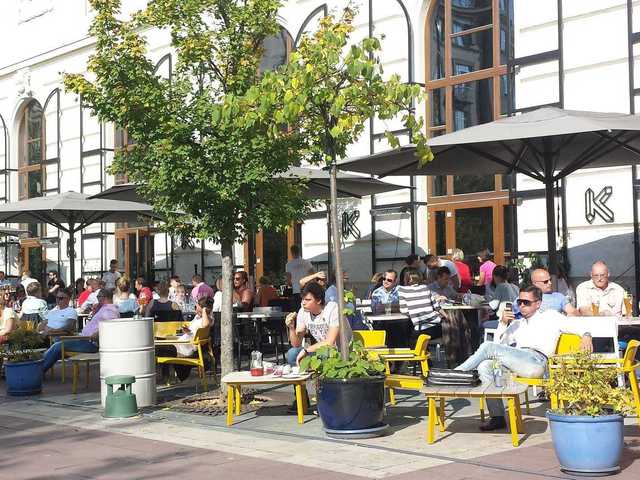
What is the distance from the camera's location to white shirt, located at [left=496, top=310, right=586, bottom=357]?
9109mm

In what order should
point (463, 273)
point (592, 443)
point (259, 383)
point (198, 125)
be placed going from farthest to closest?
point (463, 273) < point (198, 125) < point (259, 383) < point (592, 443)

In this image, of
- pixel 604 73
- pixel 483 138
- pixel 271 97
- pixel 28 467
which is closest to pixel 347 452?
pixel 28 467

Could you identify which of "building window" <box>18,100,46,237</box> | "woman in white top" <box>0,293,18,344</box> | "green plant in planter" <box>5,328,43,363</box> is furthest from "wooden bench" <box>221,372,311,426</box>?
"building window" <box>18,100,46,237</box>

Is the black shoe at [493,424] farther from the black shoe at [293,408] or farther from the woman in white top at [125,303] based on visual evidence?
the woman in white top at [125,303]

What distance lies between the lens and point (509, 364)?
8.76m

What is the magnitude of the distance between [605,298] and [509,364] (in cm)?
296

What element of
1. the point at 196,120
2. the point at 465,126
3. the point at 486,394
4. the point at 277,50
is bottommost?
the point at 486,394

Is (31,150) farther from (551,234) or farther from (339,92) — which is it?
(339,92)

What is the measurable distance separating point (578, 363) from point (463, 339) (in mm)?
5804

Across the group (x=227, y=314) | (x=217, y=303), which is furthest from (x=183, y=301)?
(x=227, y=314)

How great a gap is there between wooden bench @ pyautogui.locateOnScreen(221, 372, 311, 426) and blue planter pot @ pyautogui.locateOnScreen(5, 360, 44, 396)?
3777mm

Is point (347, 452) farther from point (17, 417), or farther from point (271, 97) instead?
point (17, 417)

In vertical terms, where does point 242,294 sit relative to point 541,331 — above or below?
above

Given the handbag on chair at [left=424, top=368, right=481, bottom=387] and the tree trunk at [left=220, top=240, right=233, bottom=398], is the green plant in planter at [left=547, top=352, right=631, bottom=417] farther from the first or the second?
the tree trunk at [left=220, top=240, right=233, bottom=398]
